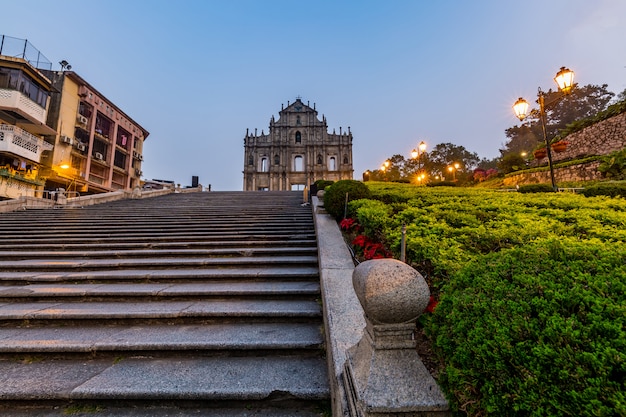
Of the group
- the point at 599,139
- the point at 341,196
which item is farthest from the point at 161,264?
the point at 599,139

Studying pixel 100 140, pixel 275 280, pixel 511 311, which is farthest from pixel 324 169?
pixel 511 311

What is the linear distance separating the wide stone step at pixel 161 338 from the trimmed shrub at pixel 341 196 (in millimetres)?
3822

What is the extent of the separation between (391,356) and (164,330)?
110 inches

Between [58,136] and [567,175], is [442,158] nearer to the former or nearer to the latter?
[567,175]

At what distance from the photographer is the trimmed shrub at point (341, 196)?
6.99 meters

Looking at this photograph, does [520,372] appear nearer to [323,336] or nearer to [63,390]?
[323,336]

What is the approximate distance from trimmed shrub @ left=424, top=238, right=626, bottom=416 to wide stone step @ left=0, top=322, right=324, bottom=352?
1.81 m

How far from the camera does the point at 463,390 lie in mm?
1402

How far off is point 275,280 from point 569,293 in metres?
3.87

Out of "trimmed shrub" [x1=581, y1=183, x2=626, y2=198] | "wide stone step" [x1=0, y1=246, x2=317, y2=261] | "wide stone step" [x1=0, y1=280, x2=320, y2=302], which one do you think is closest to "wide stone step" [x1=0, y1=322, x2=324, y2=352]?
"wide stone step" [x1=0, y1=280, x2=320, y2=302]

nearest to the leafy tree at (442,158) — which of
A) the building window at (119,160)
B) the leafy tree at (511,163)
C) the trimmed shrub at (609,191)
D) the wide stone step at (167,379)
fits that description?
the leafy tree at (511,163)

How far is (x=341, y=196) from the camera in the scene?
707 centimetres

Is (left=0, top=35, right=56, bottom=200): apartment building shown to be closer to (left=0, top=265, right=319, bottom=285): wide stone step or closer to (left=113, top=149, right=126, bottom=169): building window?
(left=113, top=149, right=126, bottom=169): building window

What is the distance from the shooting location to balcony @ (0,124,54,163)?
18.2 meters
